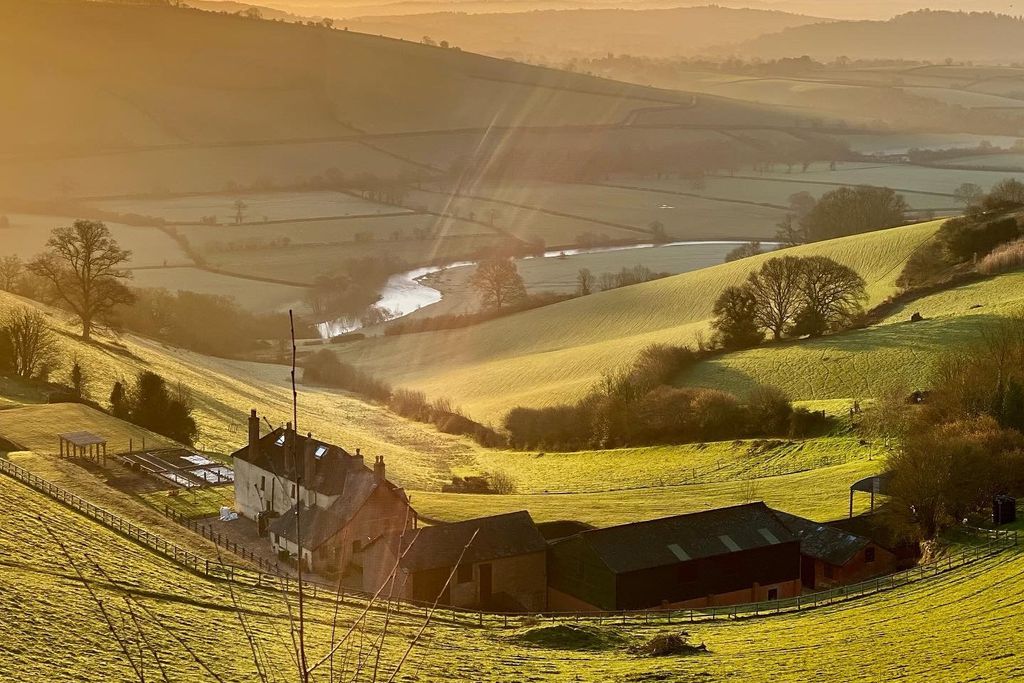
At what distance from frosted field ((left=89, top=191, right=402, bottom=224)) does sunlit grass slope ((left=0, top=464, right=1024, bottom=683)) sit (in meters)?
103

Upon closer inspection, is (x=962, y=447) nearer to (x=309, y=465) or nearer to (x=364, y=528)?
(x=364, y=528)

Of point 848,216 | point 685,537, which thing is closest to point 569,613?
point 685,537

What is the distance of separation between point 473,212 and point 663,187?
30.3 meters

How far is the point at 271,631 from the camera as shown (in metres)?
27.9

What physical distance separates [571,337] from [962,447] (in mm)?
51665

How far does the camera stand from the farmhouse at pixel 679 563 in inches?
1550

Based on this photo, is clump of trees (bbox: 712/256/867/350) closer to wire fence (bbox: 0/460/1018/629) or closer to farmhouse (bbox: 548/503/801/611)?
farmhouse (bbox: 548/503/801/611)

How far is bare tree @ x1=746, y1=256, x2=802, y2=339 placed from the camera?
263 feet

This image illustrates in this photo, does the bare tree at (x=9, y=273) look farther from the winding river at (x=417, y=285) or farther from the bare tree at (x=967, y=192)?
the bare tree at (x=967, y=192)

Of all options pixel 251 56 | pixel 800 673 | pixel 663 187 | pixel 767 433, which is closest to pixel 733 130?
pixel 663 187

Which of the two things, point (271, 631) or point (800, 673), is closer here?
point (800, 673)

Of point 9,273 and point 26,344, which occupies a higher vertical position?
point 9,273

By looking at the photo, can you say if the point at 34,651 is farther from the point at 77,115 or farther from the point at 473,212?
the point at 77,115

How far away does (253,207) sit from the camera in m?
140
